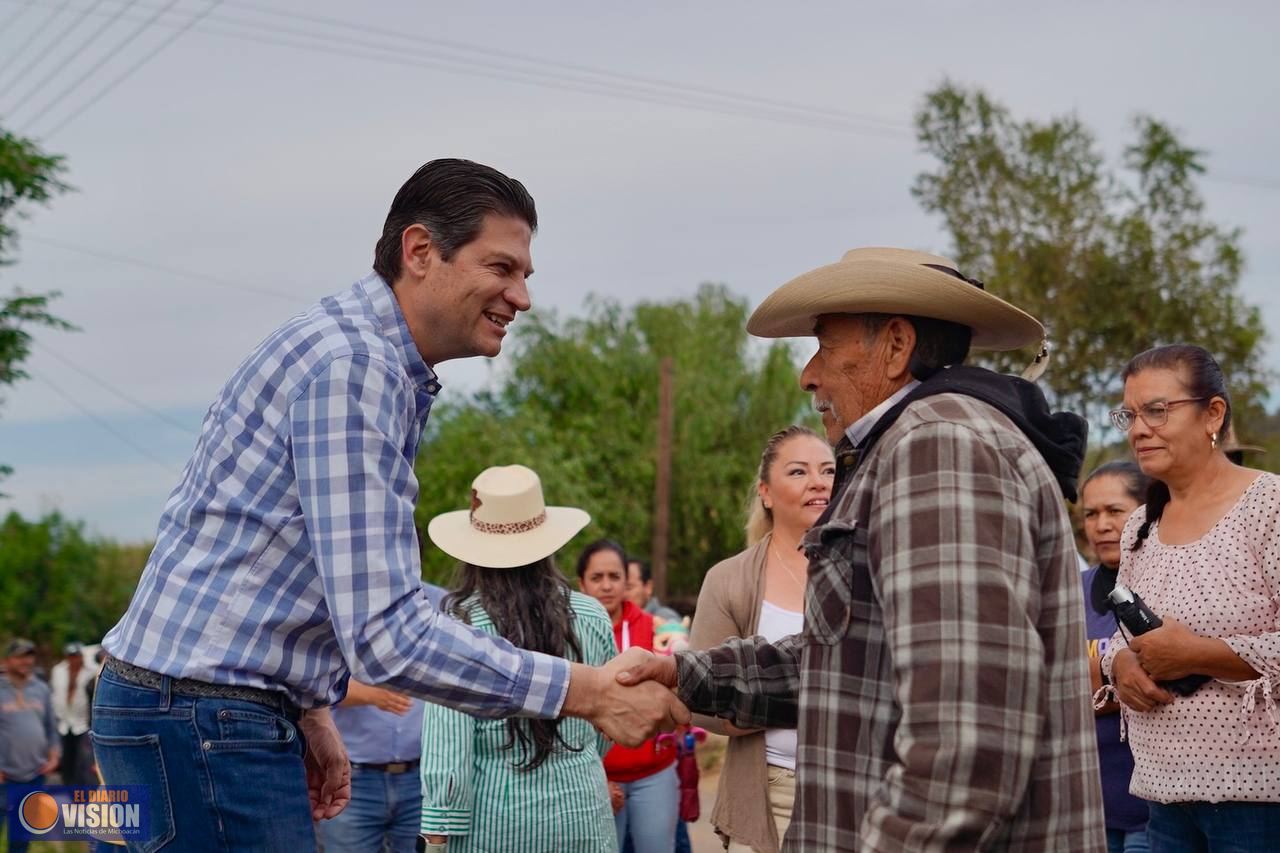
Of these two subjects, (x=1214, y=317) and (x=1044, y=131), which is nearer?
(x=1214, y=317)

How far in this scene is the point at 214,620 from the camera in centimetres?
301

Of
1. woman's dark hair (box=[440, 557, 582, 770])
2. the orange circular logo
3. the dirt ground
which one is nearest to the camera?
the orange circular logo

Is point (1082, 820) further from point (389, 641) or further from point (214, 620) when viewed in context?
point (214, 620)

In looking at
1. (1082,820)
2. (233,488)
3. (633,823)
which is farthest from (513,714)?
(633,823)

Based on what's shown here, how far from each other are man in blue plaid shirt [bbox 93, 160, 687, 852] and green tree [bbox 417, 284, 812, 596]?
87.0 feet

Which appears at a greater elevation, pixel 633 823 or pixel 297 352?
pixel 297 352

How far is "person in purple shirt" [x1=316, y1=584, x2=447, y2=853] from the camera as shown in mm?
7277

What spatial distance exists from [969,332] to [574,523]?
121 inches

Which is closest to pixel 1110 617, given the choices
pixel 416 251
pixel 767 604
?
pixel 767 604

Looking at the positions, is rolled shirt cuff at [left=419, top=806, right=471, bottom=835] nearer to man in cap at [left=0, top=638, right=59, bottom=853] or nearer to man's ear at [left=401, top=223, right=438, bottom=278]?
man's ear at [left=401, top=223, right=438, bottom=278]

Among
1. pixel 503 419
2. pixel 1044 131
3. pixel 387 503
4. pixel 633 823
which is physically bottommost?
pixel 633 823

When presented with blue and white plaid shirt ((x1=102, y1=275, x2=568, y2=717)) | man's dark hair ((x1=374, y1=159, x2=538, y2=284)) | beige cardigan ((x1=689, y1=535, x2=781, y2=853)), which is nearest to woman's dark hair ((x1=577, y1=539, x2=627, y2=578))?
beige cardigan ((x1=689, y1=535, x2=781, y2=853))

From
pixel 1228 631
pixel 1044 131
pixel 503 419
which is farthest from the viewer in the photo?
pixel 503 419

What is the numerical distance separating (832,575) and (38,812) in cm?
266
